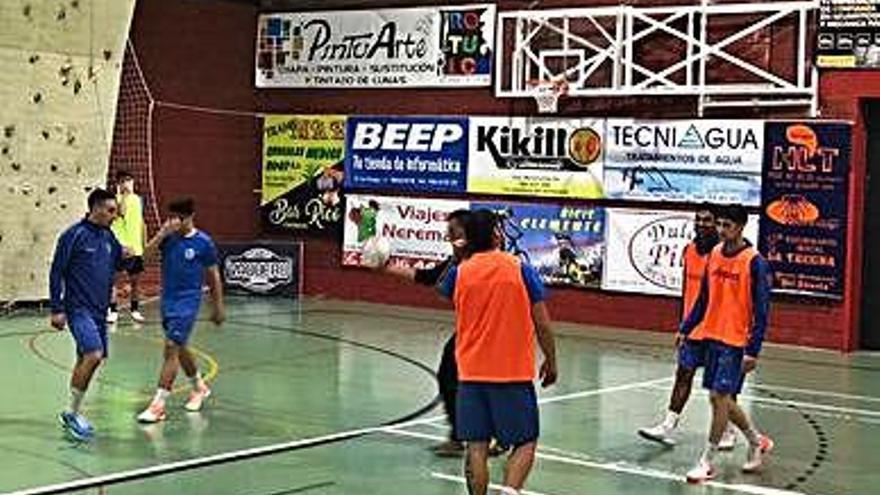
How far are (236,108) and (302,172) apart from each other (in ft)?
6.34

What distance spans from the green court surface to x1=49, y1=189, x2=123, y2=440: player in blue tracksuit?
50 cm

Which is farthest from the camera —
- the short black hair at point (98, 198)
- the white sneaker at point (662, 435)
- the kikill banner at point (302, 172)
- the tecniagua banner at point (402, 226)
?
the kikill banner at point (302, 172)

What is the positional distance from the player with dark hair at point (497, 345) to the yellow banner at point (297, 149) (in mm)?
17379

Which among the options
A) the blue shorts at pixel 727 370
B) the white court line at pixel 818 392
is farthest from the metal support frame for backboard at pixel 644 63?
the blue shorts at pixel 727 370

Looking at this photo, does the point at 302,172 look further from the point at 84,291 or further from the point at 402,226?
the point at 84,291

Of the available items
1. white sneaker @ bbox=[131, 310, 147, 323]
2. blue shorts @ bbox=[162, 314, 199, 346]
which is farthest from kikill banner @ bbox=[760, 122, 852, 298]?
blue shorts @ bbox=[162, 314, 199, 346]

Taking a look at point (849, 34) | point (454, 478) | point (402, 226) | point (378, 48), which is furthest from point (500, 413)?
point (378, 48)

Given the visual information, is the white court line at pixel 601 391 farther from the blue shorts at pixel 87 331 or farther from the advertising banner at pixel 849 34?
the advertising banner at pixel 849 34

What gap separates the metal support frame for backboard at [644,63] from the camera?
19.8 m

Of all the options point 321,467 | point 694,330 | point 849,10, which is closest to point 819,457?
point 694,330

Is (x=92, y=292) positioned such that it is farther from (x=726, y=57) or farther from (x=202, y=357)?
(x=726, y=57)

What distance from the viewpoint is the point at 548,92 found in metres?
22.2

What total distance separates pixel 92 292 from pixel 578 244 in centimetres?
1192

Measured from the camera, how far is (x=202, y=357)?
1630 centimetres
